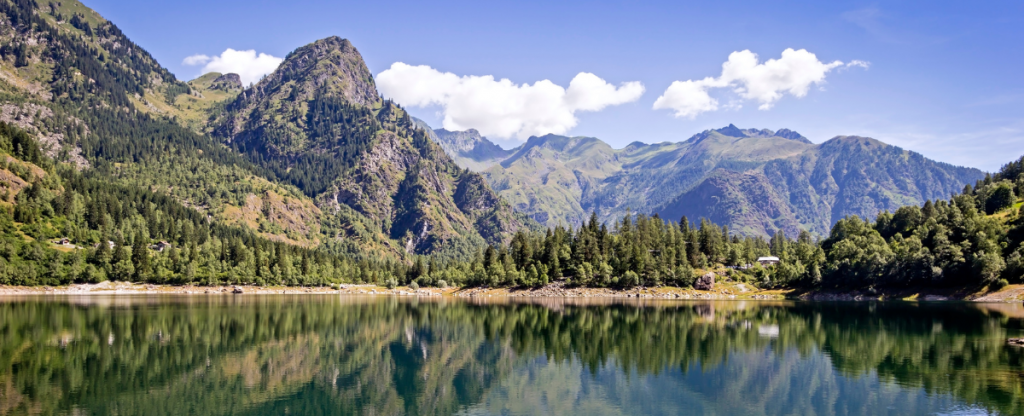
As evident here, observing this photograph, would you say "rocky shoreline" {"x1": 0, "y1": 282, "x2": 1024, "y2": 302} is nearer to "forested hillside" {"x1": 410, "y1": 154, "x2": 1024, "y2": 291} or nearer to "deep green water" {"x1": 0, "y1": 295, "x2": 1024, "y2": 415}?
"forested hillside" {"x1": 410, "y1": 154, "x2": 1024, "y2": 291}

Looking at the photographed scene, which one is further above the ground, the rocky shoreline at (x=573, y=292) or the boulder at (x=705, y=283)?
the boulder at (x=705, y=283)

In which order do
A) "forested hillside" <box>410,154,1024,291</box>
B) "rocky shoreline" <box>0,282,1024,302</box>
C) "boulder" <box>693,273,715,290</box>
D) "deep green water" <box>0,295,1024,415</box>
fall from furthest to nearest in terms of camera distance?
"boulder" <box>693,273,715,290</box> → "rocky shoreline" <box>0,282,1024,302</box> → "forested hillside" <box>410,154,1024,291</box> → "deep green water" <box>0,295,1024,415</box>

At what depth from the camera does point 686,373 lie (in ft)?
157

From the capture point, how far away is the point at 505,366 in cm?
5291

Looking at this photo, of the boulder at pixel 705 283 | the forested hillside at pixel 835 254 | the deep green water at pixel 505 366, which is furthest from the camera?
the boulder at pixel 705 283

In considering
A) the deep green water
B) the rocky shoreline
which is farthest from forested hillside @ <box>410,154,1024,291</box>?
the deep green water

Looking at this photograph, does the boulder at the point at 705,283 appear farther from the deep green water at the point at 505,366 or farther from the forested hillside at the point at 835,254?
the deep green water at the point at 505,366

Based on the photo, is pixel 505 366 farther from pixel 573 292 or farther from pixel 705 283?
pixel 705 283

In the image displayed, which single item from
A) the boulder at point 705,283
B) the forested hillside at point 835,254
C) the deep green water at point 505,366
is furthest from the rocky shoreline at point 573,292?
the deep green water at point 505,366

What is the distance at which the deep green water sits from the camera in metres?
37.0

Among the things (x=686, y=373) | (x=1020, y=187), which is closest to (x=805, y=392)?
(x=686, y=373)

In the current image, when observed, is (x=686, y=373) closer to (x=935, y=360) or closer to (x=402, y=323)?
(x=935, y=360)

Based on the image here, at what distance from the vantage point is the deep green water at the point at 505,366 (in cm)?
3703

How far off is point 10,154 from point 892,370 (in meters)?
237
